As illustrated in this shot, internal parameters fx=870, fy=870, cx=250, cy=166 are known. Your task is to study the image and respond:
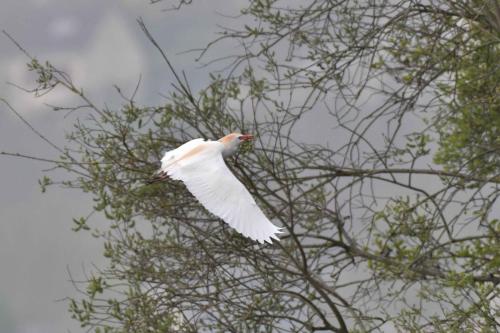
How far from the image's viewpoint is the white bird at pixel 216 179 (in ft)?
19.5

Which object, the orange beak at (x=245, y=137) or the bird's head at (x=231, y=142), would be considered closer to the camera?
the bird's head at (x=231, y=142)

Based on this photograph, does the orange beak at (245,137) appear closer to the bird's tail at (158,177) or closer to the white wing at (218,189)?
the white wing at (218,189)

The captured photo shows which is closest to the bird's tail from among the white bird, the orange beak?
the white bird

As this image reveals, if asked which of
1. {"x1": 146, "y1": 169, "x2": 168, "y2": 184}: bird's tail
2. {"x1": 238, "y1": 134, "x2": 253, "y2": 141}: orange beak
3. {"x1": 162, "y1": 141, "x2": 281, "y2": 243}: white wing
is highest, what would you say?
{"x1": 238, "y1": 134, "x2": 253, "y2": 141}: orange beak

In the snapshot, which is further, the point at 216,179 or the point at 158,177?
the point at 158,177

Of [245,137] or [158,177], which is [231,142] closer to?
[245,137]

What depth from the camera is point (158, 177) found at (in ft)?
21.8

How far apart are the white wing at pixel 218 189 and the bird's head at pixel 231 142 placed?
6 centimetres

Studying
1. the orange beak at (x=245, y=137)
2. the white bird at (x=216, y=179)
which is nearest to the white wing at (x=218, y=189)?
the white bird at (x=216, y=179)

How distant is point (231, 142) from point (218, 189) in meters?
0.42

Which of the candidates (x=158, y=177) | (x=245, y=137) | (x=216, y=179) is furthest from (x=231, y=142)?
(x=158, y=177)

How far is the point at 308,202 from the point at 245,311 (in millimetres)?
1037

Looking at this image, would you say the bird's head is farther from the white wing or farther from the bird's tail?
the bird's tail

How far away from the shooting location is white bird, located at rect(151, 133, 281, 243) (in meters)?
5.93
